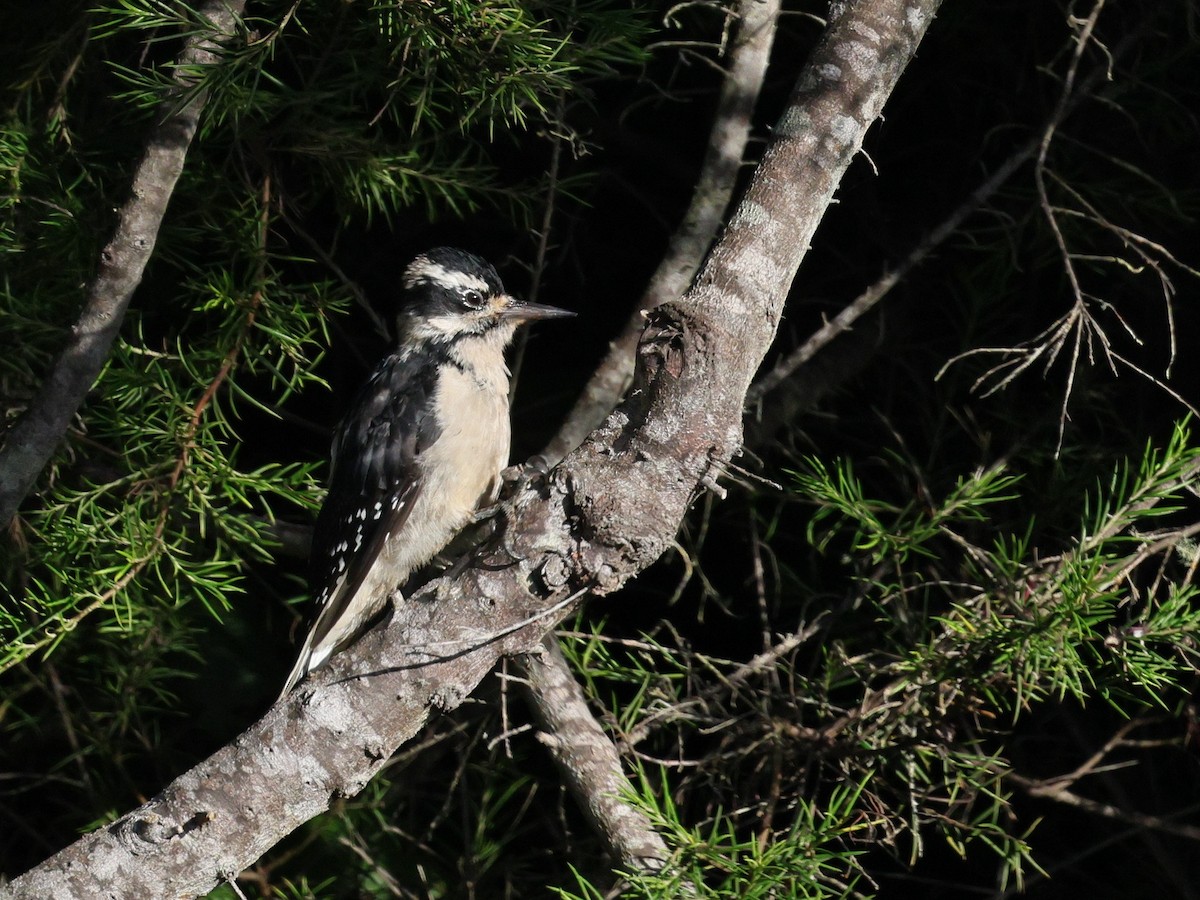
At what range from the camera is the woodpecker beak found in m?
2.67

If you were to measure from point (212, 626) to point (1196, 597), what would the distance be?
2186mm

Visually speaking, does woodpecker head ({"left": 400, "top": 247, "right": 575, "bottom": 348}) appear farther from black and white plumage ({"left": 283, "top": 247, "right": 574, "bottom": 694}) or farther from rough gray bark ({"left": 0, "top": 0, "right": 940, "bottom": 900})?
rough gray bark ({"left": 0, "top": 0, "right": 940, "bottom": 900})

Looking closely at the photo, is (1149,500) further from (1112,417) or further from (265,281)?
(265,281)

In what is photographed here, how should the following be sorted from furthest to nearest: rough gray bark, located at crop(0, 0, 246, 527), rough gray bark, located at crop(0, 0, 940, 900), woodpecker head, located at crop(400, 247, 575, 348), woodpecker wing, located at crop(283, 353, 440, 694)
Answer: woodpecker head, located at crop(400, 247, 575, 348) → woodpecker wing, located at crop(283, 353, 440, 694) → rough gray bark, located at crop(0, 0, 246, 527) → rough gray bark, located at crop(0, 0, 940, 900)

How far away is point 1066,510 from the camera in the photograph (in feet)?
7.90

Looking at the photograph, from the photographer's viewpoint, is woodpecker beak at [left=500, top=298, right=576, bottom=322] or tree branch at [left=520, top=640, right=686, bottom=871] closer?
tree branch at [left=520, top=640, right=686, bottom=871]

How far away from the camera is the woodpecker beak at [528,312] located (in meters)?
2.67

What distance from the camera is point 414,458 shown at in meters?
2.70

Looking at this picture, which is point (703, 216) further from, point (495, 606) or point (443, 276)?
point (495, 606)

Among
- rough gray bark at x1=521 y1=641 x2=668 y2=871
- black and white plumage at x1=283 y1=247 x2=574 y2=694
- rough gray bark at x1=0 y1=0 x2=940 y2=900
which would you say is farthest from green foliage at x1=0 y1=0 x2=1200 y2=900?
rough gray bark at x1=0 y1=0 x2=940 y2=900

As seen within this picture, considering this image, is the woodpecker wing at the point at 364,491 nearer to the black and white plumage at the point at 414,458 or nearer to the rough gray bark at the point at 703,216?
the black and white plumage at the point at 414,458

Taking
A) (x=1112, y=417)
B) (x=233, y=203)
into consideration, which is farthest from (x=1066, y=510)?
Result: (x=233, y=203)

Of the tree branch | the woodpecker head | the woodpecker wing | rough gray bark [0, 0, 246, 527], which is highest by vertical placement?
rough gray bark [0, 0, 246, 527]

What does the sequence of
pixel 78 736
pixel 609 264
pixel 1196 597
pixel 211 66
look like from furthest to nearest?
1. pixel 609 264
2. pixel 78 736
3. pixel 1196 597
4. pixel 211 66
